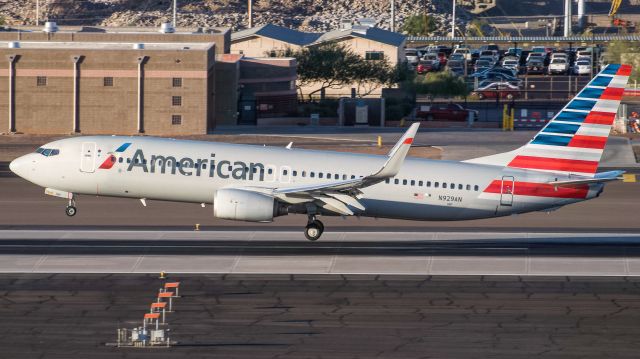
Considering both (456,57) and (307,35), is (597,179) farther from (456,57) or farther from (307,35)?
(456,57)

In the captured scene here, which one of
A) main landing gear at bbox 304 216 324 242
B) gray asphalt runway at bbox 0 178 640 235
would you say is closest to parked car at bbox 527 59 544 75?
gray asphalt runway at bbox 0 178 640 235

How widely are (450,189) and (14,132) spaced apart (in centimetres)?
4689

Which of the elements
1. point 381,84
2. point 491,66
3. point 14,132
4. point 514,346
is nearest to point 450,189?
point 514,346

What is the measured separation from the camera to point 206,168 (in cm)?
4106

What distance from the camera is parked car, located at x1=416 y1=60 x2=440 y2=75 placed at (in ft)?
443

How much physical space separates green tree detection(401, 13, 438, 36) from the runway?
483 ft

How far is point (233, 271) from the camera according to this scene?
1433 inches

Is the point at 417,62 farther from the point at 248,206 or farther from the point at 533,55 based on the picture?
the point at 248,206

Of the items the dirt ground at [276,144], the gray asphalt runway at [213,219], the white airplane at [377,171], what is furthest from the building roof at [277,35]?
the white airplane at [377,171]

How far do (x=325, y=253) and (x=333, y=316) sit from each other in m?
9.24

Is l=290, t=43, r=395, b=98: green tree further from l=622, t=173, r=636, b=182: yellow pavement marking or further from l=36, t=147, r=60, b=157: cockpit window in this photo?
l=36, t=147, r=60, b=157: cockpit window

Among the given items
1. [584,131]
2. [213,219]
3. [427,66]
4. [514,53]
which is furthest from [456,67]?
[584,131]

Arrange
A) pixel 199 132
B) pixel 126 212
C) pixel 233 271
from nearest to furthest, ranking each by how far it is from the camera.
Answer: pixel 233 271 < pixel 126 212 < pixel 199 132

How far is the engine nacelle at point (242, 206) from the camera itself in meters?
39.4
